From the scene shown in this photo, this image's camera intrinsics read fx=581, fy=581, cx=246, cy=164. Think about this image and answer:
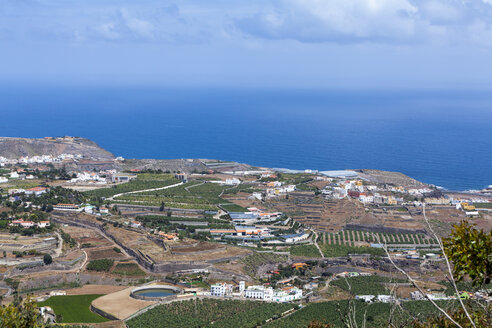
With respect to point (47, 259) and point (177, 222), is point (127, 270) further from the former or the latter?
point (177, 222)

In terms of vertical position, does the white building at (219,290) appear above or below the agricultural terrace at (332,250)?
below

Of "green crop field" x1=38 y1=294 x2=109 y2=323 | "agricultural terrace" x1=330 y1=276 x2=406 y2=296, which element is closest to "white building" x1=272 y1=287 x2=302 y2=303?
"agricultural terrace" x1=330 y1=276 x2=406 y2=296

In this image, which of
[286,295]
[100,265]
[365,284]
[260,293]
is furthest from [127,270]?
[365,284]

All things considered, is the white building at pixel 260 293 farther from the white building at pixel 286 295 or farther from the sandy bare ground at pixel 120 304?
the sandy bare ground at pixel 120 304

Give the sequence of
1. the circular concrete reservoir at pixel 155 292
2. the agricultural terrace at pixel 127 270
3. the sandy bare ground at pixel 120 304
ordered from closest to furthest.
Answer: the sandy bare ground at pixel 120 304 → the circular concrete reservoir at pixel 155 292 → the agricultural terrace at pixel 127 270

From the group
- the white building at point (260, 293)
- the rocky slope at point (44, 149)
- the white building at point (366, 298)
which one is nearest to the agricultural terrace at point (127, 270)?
the white building at point (260, 293)
